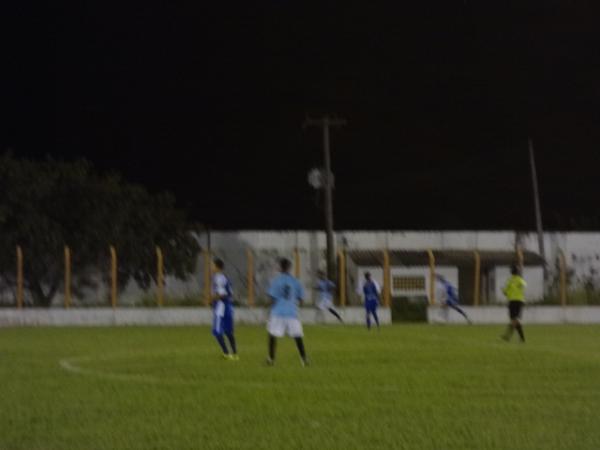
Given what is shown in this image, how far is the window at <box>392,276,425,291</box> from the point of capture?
4722 centimetres

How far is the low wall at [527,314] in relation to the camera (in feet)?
124

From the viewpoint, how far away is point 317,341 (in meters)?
26.5

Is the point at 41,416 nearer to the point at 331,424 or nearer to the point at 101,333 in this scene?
the point at 331,424

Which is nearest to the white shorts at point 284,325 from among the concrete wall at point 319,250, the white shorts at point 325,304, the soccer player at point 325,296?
the soccer player at point 325,296

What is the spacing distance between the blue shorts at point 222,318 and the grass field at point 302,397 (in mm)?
611

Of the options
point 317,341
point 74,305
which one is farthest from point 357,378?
point 74,305

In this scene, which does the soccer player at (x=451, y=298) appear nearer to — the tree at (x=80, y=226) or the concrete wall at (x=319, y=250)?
the concrete wall at (x=319, y=250)

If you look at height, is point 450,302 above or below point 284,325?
above

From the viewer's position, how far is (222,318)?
20156 mm

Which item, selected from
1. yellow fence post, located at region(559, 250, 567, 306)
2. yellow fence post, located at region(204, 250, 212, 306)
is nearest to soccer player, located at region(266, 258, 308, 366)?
yellow fence post, located at region(204, 250, 212, 306)

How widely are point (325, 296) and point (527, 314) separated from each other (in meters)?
7.22

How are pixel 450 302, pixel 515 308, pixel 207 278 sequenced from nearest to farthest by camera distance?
pixel 515 308, pixel 207 278, pixel 450 302

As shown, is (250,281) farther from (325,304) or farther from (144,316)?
(144,316)

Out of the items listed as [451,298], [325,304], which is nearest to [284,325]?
[325,304]
